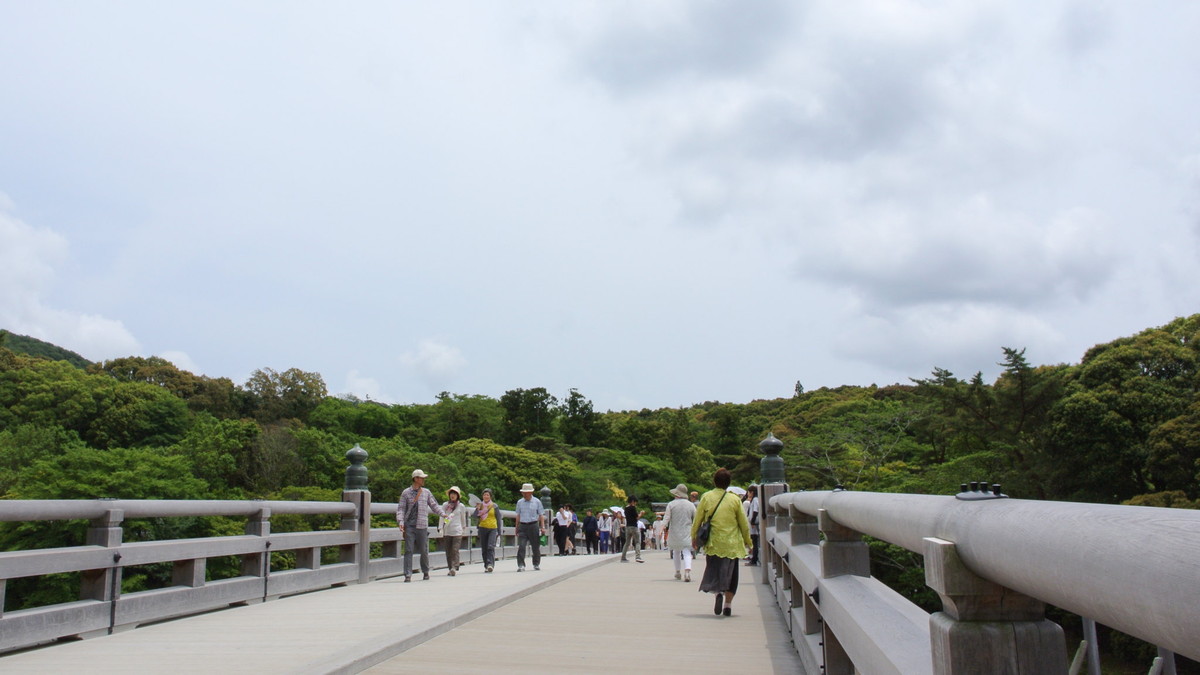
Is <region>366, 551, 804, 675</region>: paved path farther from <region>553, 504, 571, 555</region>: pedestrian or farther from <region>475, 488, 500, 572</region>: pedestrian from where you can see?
<region>553, 504, 571, 555</region>: pedestrian

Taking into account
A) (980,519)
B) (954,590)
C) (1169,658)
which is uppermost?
(980,519)

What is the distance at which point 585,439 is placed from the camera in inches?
3848

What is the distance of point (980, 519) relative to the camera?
1.77 m

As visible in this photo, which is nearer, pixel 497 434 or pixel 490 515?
pixel 490 515

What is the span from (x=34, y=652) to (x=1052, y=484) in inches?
1254

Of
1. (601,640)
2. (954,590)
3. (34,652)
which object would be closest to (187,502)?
(34,652)

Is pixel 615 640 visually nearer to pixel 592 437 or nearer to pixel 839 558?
pixel 839 558

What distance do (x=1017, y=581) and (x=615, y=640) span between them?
6.42m

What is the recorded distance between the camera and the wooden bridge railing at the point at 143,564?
249 inches

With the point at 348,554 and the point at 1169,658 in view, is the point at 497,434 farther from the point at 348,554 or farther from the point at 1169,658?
the point at 1169,658

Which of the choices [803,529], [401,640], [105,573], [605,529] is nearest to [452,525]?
[105,573]

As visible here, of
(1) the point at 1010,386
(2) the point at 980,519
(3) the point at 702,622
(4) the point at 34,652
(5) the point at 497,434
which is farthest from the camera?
(5) the point at 497,434

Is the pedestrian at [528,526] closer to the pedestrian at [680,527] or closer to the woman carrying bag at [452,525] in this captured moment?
the woman carrying bag at [452,525]

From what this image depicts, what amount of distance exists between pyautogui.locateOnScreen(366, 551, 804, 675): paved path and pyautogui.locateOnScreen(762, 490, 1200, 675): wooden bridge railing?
3074mm
